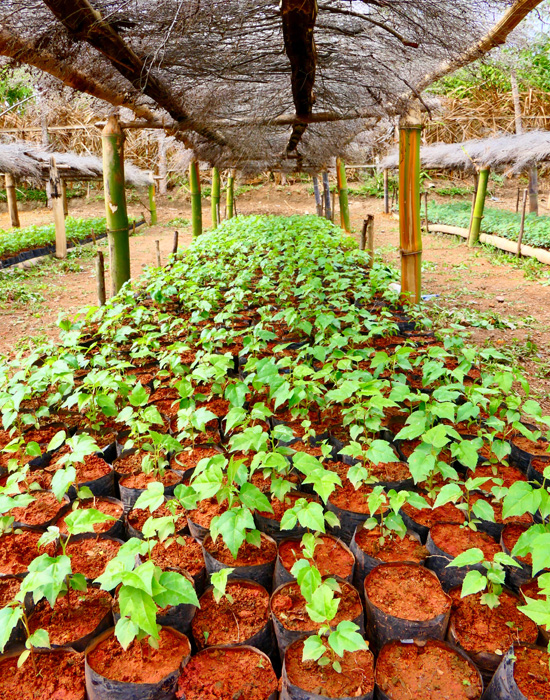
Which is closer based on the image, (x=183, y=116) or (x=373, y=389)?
(x=373, y=389)

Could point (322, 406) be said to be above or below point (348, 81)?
below

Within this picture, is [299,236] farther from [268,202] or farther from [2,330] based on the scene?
[268,202]

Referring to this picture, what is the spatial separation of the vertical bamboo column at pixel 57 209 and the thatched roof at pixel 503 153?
1096 centimetres

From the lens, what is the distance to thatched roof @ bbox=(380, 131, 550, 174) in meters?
12.1

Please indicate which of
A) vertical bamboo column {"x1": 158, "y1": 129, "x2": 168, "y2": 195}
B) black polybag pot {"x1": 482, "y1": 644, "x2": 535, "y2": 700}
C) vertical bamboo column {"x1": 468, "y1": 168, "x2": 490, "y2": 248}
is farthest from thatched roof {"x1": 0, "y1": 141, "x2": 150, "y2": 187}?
black polybag pot {"x1": 482, "y1": 644, "x2": 535, "y2": 700}

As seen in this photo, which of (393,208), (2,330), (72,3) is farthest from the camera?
(393,208)

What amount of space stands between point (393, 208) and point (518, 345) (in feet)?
60.2

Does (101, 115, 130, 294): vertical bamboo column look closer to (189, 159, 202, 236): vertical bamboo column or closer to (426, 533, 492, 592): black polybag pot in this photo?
(189, 159, 202, 236): vertical bamboo column

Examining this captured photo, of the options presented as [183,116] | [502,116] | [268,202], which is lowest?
[183,116]

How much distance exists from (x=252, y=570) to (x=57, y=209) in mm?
12549

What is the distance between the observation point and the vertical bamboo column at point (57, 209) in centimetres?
1177

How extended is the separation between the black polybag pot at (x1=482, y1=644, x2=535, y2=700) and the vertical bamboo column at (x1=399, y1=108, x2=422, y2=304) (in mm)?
3723

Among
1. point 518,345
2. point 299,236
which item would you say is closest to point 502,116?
point 299,236

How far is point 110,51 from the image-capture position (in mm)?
2816
